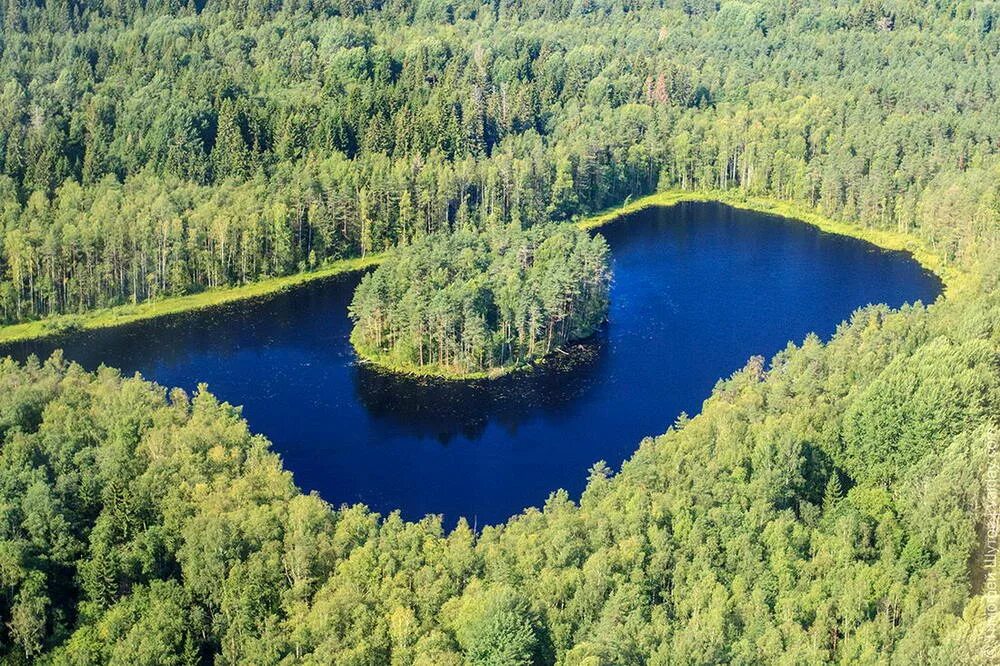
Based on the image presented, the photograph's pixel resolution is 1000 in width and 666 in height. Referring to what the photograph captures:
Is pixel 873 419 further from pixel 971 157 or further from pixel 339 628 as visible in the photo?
pixel 971 157

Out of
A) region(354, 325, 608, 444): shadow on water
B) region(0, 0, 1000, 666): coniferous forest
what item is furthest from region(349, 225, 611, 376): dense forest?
region(354, 325, 608, 444): shadow on water

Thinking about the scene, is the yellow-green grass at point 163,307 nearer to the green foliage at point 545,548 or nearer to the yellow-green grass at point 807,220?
the green foliage at point 545,548

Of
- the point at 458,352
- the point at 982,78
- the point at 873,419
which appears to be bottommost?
the point at 458,352

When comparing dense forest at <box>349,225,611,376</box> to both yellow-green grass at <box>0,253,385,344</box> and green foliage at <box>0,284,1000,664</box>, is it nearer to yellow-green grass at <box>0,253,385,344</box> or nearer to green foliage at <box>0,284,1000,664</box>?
yellow-green grass at <box>0,253,385,344</box>

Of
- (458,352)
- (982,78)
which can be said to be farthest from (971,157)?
(458,352)

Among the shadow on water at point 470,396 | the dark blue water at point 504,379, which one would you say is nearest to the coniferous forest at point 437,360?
the shadow on water at point 470,396

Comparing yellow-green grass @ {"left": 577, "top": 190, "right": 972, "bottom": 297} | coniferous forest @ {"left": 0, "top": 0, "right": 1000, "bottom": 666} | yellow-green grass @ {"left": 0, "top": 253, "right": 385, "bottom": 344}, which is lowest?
yellow-green grass @ {"left": 0, "top": 253, "right": 385, "bottom": 344}

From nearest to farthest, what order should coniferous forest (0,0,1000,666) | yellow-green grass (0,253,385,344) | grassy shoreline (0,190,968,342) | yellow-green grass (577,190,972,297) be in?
coniferous forest (0,0,1000,666)
yellow-green grass (0,253,385,344)
grassy shoreline (0,190,968,342)
yellow-green grass (577,190,972,297)
